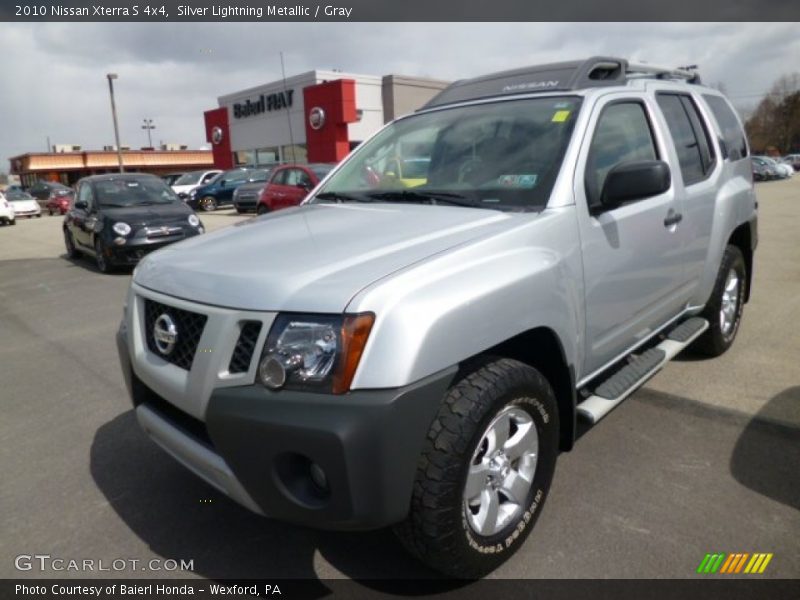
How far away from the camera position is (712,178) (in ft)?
13.2

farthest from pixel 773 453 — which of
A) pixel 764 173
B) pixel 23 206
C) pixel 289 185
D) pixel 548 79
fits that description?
pixel 764 173

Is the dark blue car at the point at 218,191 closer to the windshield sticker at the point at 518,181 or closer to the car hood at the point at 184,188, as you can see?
the car hood at the point at 184,188

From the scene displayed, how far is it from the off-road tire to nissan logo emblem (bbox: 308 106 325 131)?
28572 mm

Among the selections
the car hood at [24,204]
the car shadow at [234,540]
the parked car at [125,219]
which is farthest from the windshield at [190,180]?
the car shadow at [234,540]

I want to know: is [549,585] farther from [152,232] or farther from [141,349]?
[152,232]

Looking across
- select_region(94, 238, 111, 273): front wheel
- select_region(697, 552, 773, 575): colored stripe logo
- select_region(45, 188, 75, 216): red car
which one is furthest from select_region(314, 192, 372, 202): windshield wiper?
select_region(45, 188, 75, 216): red car

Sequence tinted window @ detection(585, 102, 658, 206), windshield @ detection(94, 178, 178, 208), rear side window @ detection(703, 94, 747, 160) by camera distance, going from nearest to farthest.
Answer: tinted window @ detection(585, 102, 658, 206), rear side window @ detection(703, 94, 747, 160), windshield @ detection(94, 178, 178, 208)

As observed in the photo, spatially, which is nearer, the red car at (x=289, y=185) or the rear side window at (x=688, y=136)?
the rear side window at (x=688, y=136)

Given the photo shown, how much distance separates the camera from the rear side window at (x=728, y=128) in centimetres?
442

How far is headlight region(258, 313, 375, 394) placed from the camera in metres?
1.88

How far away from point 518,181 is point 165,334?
1.67 metres

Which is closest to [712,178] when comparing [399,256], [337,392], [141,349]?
[399,256]

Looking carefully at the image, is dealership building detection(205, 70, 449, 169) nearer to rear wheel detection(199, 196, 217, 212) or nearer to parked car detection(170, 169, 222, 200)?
parked car detection(170, 169, 222, 200)

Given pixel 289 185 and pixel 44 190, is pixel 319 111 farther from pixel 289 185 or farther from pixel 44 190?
pixel 289 185
